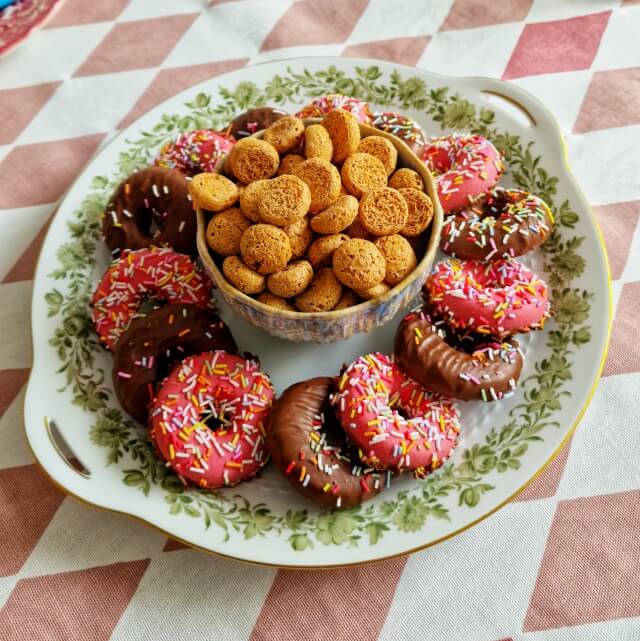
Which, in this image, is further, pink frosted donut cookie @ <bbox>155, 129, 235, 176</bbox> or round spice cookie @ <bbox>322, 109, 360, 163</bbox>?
pink frosted donut cookie @ <bbox>155, 129, 235, 176</bbox>

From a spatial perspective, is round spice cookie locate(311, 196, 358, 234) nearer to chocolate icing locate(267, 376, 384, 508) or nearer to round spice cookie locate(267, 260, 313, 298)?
round spice cookie locate(267, 260, 313, 298)

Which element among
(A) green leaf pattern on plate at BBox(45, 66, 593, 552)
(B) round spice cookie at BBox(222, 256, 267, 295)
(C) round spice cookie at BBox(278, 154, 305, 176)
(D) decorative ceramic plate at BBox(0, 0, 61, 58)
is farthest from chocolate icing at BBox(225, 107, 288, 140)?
(D) decorative ceramic plate at BBox(0, 0, 61, 58)

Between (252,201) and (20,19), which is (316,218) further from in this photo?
(20,19)

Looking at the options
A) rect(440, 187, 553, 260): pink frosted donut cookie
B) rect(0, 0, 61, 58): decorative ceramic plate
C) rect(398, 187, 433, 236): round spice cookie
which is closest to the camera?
rect(398, 187, 433, 236): round spice cookie

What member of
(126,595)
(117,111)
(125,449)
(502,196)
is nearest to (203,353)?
(125,449)

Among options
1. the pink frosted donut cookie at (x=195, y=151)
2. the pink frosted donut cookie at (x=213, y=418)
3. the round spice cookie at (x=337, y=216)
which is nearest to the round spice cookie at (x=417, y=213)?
the round spice cookie at (x=337, y=216)

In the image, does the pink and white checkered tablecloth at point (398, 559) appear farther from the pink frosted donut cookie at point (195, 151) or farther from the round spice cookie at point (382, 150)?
the round spice cookie at point (382, 150)
